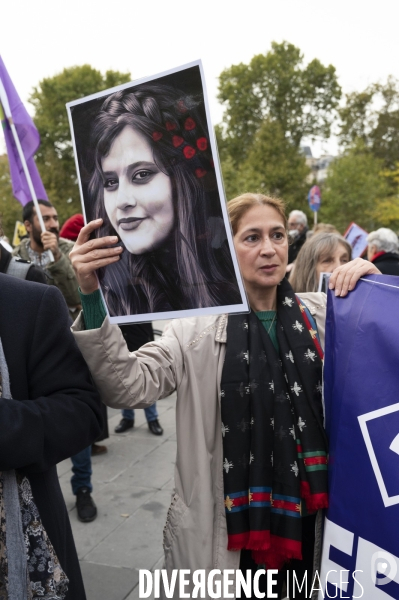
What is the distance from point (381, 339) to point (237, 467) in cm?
62

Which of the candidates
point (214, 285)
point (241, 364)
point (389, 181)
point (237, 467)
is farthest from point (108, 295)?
point (389, 181)

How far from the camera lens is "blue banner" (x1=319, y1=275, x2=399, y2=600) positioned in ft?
5.29

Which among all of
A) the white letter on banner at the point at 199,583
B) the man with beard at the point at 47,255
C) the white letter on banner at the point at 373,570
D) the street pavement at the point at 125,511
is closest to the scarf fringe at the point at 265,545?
the white letter on banner at the point at 199,583

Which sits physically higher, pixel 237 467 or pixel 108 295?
pixel 108 295

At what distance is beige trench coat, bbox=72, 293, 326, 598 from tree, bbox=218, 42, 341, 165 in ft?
126

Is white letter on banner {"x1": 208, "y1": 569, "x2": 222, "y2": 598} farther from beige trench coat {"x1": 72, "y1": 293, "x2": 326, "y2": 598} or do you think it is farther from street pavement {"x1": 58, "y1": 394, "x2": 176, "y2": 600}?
street pavement {"x1": 58, "y1": 394, "x2": 176, "y2": 600}

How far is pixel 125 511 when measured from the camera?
409 cm

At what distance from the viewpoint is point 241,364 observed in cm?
194

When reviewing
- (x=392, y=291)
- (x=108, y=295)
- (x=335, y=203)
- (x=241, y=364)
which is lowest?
(x=335, y=203)

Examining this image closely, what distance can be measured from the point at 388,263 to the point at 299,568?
10.6ft

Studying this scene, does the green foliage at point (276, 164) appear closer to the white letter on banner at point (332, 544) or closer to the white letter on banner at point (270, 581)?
the white letter on banner at point (270, 581)

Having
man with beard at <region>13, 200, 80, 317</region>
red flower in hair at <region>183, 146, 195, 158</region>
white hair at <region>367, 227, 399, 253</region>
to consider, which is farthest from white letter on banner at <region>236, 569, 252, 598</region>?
white hair at <region>367, 227, 399, 253</region>

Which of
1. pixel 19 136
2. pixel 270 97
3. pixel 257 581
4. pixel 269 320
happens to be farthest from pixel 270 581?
pixel 270 97

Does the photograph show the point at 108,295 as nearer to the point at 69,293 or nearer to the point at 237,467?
the point at 237,467
